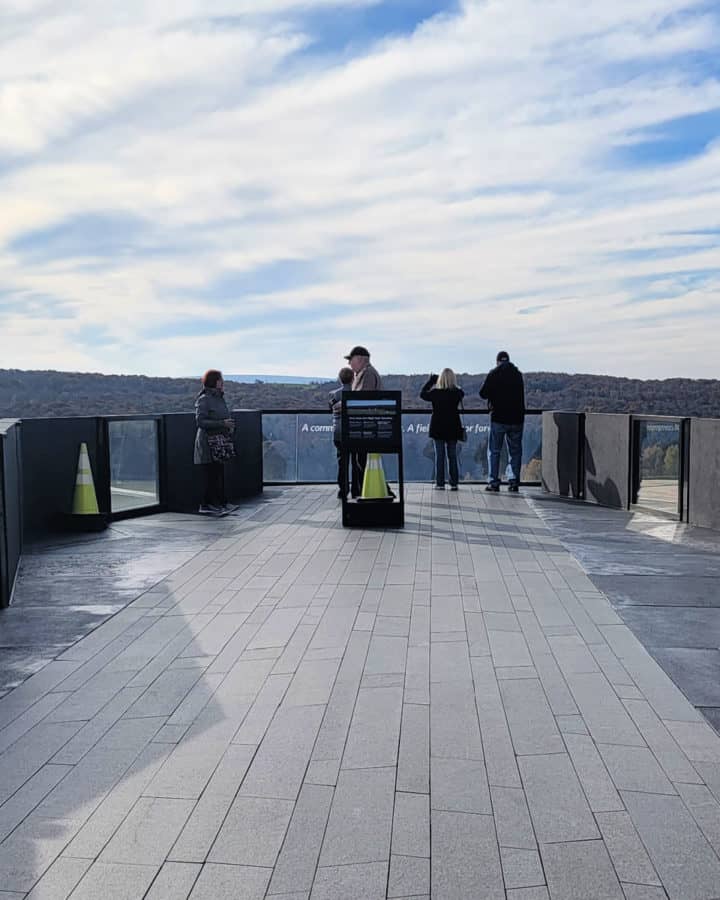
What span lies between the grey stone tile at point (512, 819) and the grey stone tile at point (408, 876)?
311 mm

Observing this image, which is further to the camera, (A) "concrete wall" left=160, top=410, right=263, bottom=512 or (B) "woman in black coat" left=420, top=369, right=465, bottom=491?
(B) "woman in black coat" left=420, top=369, right=465, bottom=491

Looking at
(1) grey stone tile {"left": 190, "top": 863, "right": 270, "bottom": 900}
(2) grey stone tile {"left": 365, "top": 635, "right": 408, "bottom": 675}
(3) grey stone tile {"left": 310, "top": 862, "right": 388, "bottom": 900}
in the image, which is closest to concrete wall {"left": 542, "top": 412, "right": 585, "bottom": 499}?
(2) grey stone tile {"left": 365, "top": 635, "right": 408, "bottom": 675}

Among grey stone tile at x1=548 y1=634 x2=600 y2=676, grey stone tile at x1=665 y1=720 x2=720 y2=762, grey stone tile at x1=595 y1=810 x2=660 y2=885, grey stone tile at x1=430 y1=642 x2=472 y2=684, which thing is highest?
grey stone tile at x1=595 y1=810 x2=660 y2=885

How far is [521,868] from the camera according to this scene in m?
2.98

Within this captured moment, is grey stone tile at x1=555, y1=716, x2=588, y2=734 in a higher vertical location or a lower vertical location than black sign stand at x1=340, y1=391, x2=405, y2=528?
lower

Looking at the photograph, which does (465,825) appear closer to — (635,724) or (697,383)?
(635,724)

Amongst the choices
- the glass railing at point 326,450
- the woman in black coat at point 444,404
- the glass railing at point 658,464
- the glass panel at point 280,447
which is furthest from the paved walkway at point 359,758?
the glass panel at point 280,447

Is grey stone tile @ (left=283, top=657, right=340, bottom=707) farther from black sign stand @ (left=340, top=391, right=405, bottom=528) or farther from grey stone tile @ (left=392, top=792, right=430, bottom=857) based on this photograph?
black sign stand @ (left=340, top=391, right=405, bottom=528)

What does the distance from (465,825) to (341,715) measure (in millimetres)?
1227

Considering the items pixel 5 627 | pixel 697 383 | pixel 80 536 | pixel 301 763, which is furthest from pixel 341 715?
pixel 697 383

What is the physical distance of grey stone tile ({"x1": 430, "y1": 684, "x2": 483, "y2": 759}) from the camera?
395 cm

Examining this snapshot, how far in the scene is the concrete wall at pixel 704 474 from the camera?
417 inches

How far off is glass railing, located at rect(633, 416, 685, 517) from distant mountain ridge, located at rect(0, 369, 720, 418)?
3.59ft

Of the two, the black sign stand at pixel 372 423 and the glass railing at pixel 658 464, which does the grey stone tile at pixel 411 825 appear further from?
the glass railing at pixel 658 464
